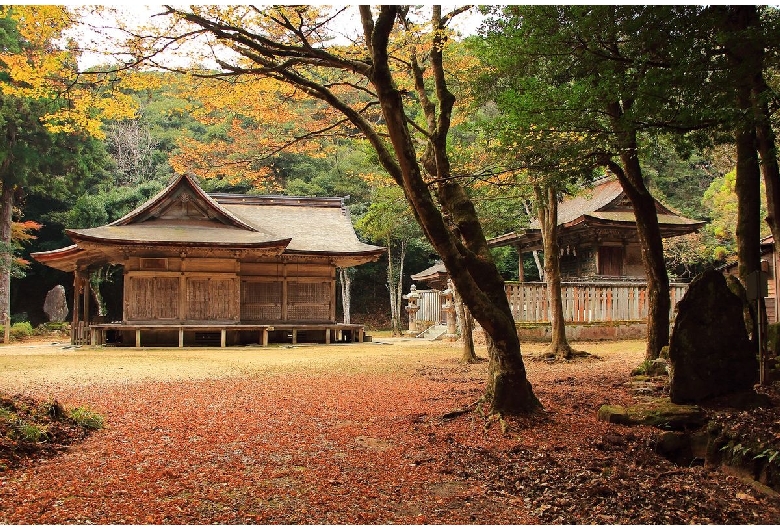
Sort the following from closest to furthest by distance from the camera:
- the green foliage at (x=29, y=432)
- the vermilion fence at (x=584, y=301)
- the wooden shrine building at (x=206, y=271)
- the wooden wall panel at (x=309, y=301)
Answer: the green foliage at (x=29, y=432) < the vermilion fence at (x=584, y=301) < the wooden shrine building at (x=206, y=271) < the wooden wall panel at (x=309, y=301)

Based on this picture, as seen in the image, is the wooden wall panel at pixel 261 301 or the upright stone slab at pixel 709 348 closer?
the upright stone slab at pixel 709 348

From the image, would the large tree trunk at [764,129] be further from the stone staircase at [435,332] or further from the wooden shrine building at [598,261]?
the stone staircase at [435,332]

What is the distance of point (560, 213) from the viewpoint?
24.3 metres

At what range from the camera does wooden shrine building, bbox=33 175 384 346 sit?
19891mm

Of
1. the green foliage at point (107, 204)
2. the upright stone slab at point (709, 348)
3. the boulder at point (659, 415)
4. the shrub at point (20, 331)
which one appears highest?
the green foliage at point (107, 204)

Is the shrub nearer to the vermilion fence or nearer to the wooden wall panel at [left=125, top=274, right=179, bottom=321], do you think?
the wooden wall panel at [left=125, top=274, right=179, bottom=321]

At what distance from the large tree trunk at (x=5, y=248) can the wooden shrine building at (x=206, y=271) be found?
474cm

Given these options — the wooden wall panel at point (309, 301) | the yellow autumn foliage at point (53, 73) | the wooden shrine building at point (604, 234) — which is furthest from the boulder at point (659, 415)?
the wooden wall panel at point (309, 301)

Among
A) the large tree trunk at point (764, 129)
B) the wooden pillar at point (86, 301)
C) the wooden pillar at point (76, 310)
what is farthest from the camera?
the wooden pillar at point (76, 310)

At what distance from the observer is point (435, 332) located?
25922 millimetres

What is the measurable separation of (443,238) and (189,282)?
54.0ft

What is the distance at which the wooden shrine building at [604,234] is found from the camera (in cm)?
2077

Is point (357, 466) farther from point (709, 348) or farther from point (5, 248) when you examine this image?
point (5, 248)

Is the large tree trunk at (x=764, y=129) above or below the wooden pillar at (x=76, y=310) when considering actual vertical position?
above
